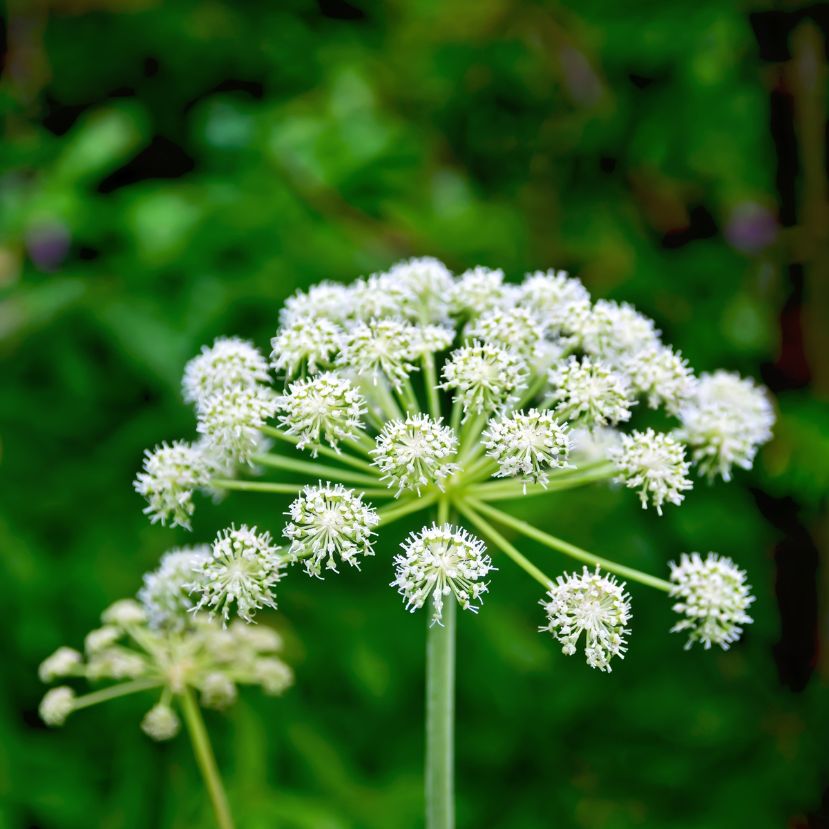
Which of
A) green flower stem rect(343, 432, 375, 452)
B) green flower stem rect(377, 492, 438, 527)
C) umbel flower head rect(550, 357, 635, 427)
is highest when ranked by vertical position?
umbel flower head rect(550, 357, 635, 427)

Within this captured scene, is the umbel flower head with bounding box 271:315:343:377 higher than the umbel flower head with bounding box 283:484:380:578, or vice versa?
the umbel flower head with bounding box 271:315:343:377

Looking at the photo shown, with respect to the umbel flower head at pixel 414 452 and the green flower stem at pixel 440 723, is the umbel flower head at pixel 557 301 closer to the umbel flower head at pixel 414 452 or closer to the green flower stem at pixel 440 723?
the umbel flower head at pixel 414 452

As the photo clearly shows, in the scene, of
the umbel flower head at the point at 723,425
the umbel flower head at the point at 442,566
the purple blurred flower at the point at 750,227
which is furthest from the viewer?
the purple blurred flower at the point at 750,227

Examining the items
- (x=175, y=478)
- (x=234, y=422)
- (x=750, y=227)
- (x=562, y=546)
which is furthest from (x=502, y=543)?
(x=750, y=227)

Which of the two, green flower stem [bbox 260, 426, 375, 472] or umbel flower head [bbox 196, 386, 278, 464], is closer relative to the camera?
green flower stem [bbox 260, 426, 375, 472]

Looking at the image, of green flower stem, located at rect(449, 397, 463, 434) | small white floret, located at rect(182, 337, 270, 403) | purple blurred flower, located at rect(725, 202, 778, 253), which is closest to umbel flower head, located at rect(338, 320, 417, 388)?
green flower stem, located at rect(449, 397, 463, 434)

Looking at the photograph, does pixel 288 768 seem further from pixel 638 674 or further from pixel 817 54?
pixel 817 54

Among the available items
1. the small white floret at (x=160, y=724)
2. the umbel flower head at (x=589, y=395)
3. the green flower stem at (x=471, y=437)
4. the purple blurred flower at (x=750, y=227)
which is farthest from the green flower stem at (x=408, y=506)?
the purple blurred flower at (x=750, y=227)

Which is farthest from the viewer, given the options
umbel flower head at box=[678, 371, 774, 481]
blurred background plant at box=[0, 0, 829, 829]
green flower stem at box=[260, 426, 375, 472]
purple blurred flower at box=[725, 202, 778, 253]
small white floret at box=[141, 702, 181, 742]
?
purple blurred flower at box=[725, 202, 778, 253]

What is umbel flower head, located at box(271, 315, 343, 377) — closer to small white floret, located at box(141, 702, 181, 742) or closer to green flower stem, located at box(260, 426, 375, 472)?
green flower stem, located at box(260, 426, 375, 472)

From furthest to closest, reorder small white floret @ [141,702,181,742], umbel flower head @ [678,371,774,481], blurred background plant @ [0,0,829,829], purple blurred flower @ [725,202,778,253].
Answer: purple blurred flower @ [725,202,778,253] → blurred background plant @ [0,0,829,829] → umbel flower head @ [678,371,774,481] → small white floret @ [141,702,181,742]
